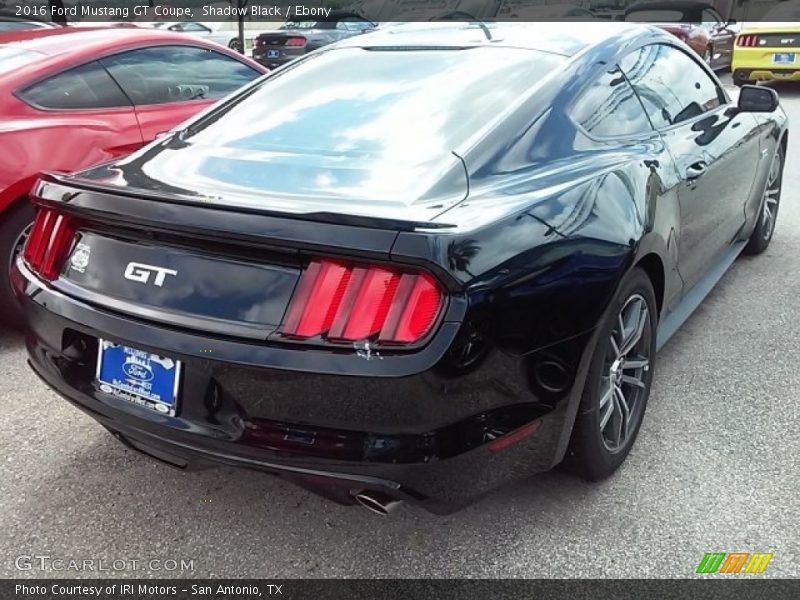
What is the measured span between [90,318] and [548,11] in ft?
44.4

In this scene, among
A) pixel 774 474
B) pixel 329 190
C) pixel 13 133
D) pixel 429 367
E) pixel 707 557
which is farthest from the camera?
pixel 13 133

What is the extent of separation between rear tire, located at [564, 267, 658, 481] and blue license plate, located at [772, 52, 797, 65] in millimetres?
11083

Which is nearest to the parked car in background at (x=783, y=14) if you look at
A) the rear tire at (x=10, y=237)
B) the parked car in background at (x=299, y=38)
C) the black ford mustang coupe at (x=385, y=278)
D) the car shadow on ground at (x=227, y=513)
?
the parked car in background at (x=299, y=38)

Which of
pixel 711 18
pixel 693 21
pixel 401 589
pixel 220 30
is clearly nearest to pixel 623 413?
pixel 401 589

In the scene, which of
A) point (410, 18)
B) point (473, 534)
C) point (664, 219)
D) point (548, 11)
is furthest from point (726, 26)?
Result: point (473, 534)

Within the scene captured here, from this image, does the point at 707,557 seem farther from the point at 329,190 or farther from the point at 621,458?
the point at 329,190

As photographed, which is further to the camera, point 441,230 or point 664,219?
point 664,219

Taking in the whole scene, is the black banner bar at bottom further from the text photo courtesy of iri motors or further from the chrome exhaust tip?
the chrome exhaust tip

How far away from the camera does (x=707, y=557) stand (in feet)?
7.24

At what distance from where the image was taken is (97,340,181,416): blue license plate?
6.48 ft

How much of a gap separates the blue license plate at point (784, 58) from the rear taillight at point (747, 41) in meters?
0.38

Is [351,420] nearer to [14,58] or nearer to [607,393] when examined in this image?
[607,393]

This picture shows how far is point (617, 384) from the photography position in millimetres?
2551

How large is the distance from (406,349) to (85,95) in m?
3.26
